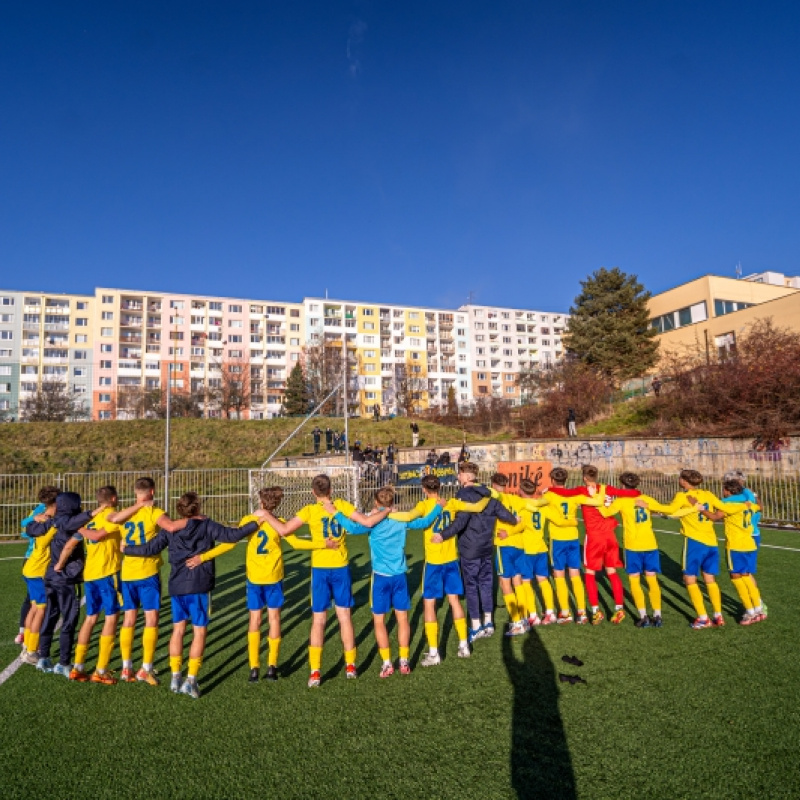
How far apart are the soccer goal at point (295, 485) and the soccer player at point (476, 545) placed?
10146 mm

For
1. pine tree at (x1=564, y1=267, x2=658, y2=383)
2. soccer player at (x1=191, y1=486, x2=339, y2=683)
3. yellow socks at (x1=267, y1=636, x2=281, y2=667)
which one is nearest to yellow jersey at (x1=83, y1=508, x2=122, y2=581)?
soccer player at (x1=191, y1=486, x2=339, y2=683)

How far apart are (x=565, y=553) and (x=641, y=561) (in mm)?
964

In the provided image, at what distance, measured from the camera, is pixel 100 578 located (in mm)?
5605

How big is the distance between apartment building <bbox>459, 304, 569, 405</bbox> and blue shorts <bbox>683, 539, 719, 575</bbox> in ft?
279

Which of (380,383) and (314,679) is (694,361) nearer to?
(314,679)

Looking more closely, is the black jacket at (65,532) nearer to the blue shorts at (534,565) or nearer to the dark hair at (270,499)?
the dark hair at (270,499)

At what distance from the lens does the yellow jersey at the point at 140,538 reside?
213 inches

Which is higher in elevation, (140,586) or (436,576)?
(140,586)

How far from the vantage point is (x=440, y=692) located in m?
4.90

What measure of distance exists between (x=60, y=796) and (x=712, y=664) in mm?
5943

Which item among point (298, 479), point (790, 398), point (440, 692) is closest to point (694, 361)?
point (790, 398)

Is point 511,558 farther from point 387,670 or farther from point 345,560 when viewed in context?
point 345,560

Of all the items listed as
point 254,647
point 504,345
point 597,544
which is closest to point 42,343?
point 504,345

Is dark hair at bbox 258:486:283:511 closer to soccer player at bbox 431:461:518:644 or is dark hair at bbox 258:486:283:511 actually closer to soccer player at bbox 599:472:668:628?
soccer player at bbox 431:461:518:644
